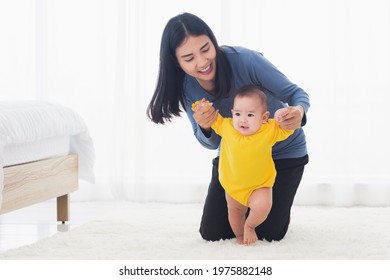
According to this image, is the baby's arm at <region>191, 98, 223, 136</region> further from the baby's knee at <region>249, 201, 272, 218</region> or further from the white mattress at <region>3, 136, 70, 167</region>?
the white mattress at <region>3, 136, 70, 167</region>

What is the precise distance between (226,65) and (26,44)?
2.08 m

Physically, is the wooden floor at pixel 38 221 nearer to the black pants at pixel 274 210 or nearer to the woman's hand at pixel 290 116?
the black pants at pixel 274 210

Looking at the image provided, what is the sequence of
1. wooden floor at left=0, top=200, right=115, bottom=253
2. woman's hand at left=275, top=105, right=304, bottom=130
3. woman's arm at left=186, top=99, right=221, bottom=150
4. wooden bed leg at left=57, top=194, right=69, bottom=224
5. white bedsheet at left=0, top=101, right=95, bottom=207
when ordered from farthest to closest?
wooden bed leg at left=57, top=194, right=69, bottom=224 < wooden floor at left=0, top=200, right=115, bottom=253 < white bedsheet at left=0, top=101, right=95, bottom=207 < woman's arm at left=186, top=99, right=221, bottom=150 < woman's hand at left=275, top=105, right=304, bottom=130

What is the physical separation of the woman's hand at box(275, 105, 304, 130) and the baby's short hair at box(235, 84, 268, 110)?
76 millimetres

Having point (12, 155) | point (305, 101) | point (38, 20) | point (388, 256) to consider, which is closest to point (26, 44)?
point (38, 20)

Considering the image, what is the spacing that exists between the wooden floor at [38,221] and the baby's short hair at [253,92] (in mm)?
1069

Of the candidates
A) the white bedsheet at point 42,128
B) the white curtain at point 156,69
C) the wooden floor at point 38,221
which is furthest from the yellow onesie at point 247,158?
the white curtain at point 156,69

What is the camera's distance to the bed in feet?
9.01

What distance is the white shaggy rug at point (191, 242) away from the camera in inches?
93.6

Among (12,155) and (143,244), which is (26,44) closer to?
(12,155)

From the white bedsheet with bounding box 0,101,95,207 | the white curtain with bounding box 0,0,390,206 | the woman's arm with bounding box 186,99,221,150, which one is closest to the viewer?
the woman's arm with bounding box 186,99,221,150

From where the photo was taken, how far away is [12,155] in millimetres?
2803

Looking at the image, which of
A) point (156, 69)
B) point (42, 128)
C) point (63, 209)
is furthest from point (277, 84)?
point (156, 69)

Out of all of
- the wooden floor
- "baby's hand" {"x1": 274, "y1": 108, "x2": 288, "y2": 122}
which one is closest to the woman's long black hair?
"baby's hand" {"x1": 274, "y1": 108, "x2": 288, "y2": 122}
